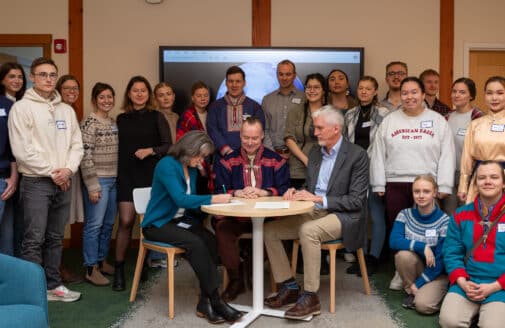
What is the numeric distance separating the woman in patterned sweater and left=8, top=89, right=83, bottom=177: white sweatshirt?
0.35 meters

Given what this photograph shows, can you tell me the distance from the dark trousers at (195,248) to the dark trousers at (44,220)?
63 cm


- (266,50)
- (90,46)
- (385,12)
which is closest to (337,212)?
(266,50)

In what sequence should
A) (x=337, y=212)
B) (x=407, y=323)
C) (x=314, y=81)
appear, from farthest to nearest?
(x=314, y=81), (x=337, y=212), (x=407, y=323)

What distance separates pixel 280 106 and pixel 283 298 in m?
1.67

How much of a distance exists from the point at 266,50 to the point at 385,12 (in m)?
1.18

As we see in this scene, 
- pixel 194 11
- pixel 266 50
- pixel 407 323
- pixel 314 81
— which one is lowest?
pixel 407 323

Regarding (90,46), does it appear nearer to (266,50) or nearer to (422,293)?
(266,50)

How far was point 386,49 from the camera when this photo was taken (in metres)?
5.25

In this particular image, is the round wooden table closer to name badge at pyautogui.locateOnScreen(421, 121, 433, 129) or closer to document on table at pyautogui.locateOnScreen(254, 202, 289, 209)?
document on table at pyautogui.locateOnScreen(254, 202, 289, 209)

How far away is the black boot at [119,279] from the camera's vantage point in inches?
150

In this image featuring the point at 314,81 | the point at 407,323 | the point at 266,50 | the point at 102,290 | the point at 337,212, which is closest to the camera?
the point at 407,323

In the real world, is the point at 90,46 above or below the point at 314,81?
above

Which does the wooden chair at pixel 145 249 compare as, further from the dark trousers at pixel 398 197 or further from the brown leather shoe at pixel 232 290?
the dark trousers at pixel 398 197

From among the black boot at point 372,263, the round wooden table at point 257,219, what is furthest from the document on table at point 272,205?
the black boot at point 372,263
